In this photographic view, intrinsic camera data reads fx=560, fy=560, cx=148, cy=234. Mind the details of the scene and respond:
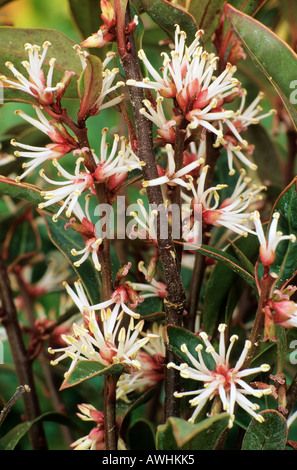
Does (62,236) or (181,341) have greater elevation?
(62,236)

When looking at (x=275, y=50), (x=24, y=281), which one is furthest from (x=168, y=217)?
(x=24, y=281)

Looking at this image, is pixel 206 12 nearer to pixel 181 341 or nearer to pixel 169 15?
pixel 169 15

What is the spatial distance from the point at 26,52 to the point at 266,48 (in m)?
0.28

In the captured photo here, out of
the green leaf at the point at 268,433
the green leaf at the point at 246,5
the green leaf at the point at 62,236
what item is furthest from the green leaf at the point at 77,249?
the green leaf at the point at 246,5

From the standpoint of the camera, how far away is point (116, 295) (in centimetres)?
57

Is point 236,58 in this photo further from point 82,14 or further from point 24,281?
point 24,281

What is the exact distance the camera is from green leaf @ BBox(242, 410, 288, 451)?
0.53m

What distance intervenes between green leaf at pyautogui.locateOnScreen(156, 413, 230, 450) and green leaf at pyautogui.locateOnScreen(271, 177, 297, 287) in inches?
6.8

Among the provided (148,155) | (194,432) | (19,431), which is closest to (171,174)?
(148,155)

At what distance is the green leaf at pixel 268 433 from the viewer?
53 cm

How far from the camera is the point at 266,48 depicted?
1.86ft

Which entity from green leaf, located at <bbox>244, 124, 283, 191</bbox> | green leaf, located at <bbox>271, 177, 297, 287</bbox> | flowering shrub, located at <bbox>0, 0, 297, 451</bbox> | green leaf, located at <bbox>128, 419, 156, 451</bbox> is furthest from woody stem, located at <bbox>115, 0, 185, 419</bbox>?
green leaf, located at <bbox>244, 124, 283, 191</bbox>

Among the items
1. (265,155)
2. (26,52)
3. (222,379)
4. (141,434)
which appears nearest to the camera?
(222,379)
